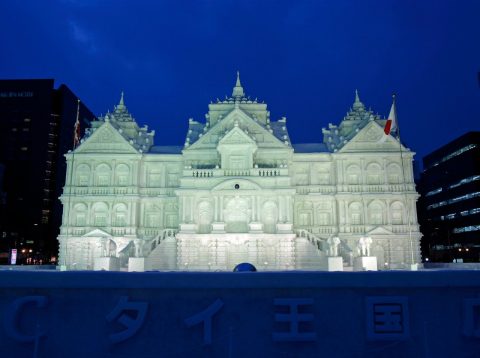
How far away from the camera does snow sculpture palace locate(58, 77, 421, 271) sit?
48594 mm

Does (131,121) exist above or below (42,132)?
below

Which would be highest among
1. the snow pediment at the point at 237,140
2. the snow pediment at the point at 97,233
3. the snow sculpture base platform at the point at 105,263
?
the snow pediment at the point at 237,140

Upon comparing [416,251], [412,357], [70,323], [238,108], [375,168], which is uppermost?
[238,108]

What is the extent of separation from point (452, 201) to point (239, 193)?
71.2 metres

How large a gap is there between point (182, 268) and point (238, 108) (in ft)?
71.8

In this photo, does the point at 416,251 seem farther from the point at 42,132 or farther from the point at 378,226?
the point at 42,132

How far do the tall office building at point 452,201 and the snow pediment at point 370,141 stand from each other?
47295 millimetres

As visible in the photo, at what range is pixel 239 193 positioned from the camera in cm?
4909

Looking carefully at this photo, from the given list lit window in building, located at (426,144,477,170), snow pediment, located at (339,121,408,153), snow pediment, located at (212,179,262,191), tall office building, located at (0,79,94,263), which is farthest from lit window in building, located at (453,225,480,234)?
tall office building, located at (0,79,94,263)

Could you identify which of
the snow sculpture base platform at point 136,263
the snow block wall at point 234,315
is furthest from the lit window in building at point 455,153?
the snow block wall at point 234,315

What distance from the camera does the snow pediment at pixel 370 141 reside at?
182ft

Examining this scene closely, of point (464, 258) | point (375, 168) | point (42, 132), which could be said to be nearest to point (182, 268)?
point (375, 168)

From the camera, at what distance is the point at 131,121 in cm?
6188

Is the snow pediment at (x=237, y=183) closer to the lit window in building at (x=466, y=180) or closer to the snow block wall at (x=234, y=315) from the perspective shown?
the snow block wall at (x=234, y=315)
